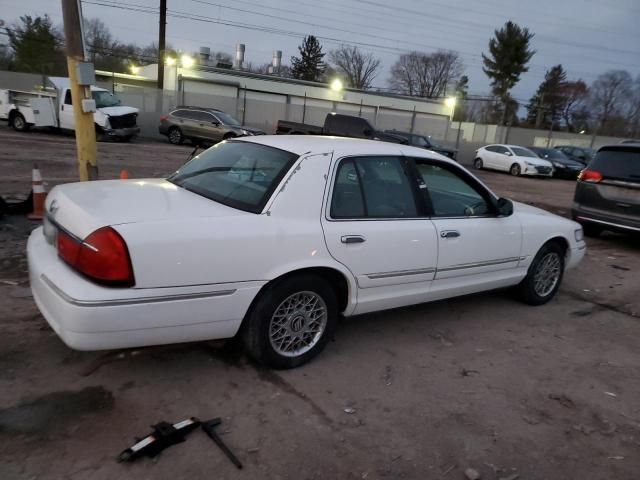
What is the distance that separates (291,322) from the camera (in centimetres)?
339

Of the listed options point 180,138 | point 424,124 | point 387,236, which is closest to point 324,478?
point 387,236

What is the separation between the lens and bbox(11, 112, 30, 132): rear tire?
19172 millimetres

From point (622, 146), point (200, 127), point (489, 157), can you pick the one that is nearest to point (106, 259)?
point (622, 146)

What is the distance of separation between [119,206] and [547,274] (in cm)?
417

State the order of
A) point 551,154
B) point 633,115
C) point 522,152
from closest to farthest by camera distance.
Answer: point 522,152, point 551,154, point 633,115

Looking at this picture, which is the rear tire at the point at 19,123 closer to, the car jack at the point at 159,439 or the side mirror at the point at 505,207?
the side mirror at the point at 505,207

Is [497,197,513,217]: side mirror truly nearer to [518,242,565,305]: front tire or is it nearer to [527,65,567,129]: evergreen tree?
[518,242,565,305]: front tire

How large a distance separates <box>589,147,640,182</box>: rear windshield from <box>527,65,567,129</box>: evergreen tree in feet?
213

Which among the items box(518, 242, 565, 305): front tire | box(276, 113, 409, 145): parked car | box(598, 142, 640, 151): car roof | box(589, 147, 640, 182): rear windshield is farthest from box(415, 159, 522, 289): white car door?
box(276, 113, 409, 145): parked car

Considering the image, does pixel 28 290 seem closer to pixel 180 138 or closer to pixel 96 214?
pixel 96 214

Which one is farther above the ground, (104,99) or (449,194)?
(449,194)

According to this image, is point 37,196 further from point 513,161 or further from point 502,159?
point 502,159

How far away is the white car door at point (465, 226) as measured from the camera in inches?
158

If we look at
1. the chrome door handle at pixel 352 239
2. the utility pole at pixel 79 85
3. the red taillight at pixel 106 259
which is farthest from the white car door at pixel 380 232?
the utility pole at pixel 79 85
